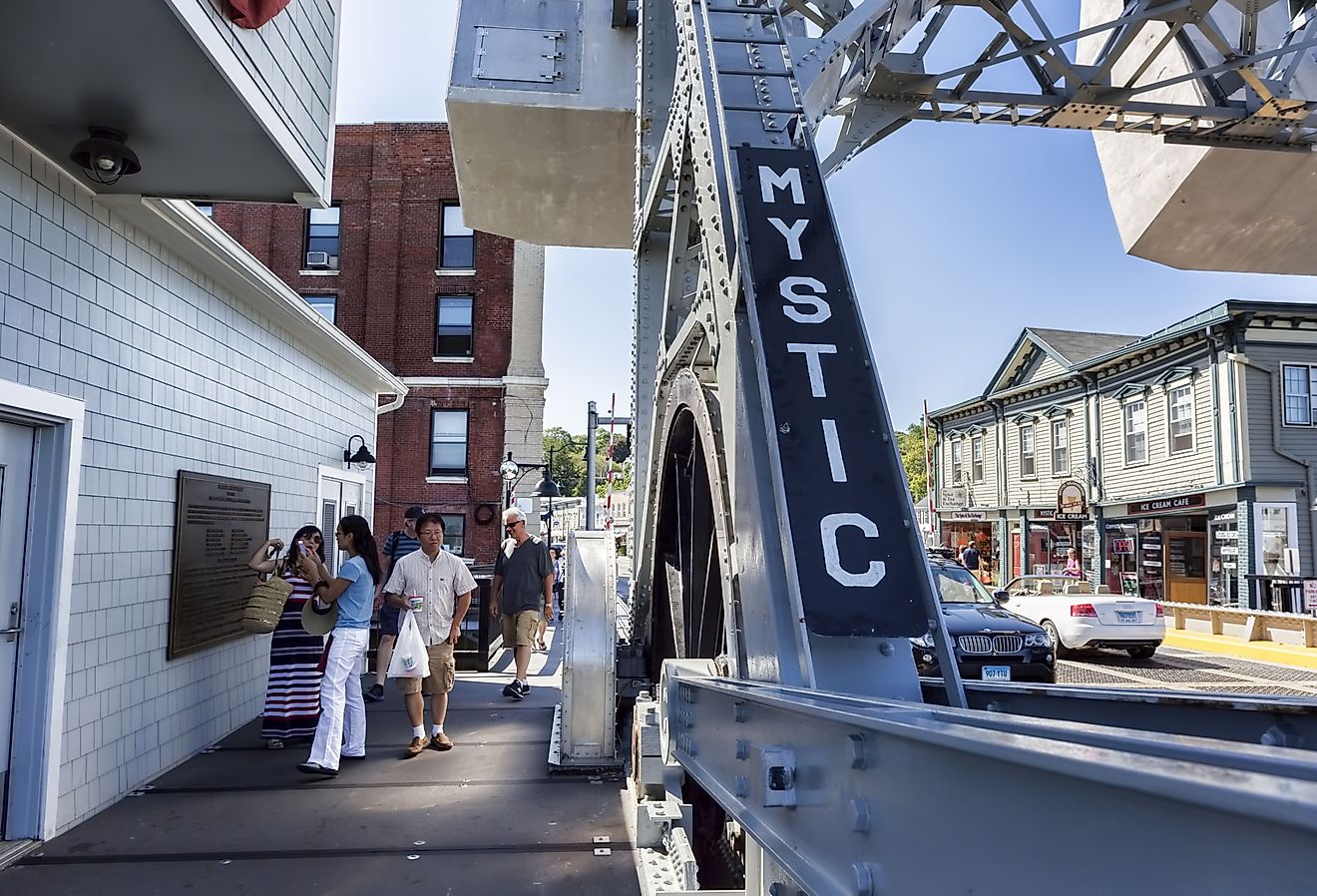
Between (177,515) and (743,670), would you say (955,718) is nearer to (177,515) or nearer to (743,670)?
(743,670)

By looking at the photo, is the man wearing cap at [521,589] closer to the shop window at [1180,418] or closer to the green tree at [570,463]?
the shop window at [1180,418]

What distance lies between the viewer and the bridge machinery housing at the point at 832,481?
0.84 meters

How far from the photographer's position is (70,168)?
202 inches

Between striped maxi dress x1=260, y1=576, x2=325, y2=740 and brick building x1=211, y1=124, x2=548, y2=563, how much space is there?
14622mm

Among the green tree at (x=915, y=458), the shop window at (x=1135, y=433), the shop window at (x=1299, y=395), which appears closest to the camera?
the shop window at (x=1299, y=395)

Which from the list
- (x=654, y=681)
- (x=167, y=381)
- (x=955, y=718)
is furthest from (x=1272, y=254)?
(x=167, y=381)

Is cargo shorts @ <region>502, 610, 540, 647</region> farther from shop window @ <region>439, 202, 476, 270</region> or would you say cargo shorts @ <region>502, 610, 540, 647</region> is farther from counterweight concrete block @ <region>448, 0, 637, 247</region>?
shop window @ <region>439, 202, 476, 270</region>

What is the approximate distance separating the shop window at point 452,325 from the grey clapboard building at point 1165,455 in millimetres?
17110

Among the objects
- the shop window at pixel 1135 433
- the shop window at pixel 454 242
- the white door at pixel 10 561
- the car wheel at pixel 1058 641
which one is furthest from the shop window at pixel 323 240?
the shop window at pixel 1135 433

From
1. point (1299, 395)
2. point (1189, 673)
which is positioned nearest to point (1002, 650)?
point (1189, 673)

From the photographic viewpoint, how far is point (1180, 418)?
71.5ft

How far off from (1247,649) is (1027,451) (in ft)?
48.7

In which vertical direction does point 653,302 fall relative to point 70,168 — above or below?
below

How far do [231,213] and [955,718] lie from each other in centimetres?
2592
